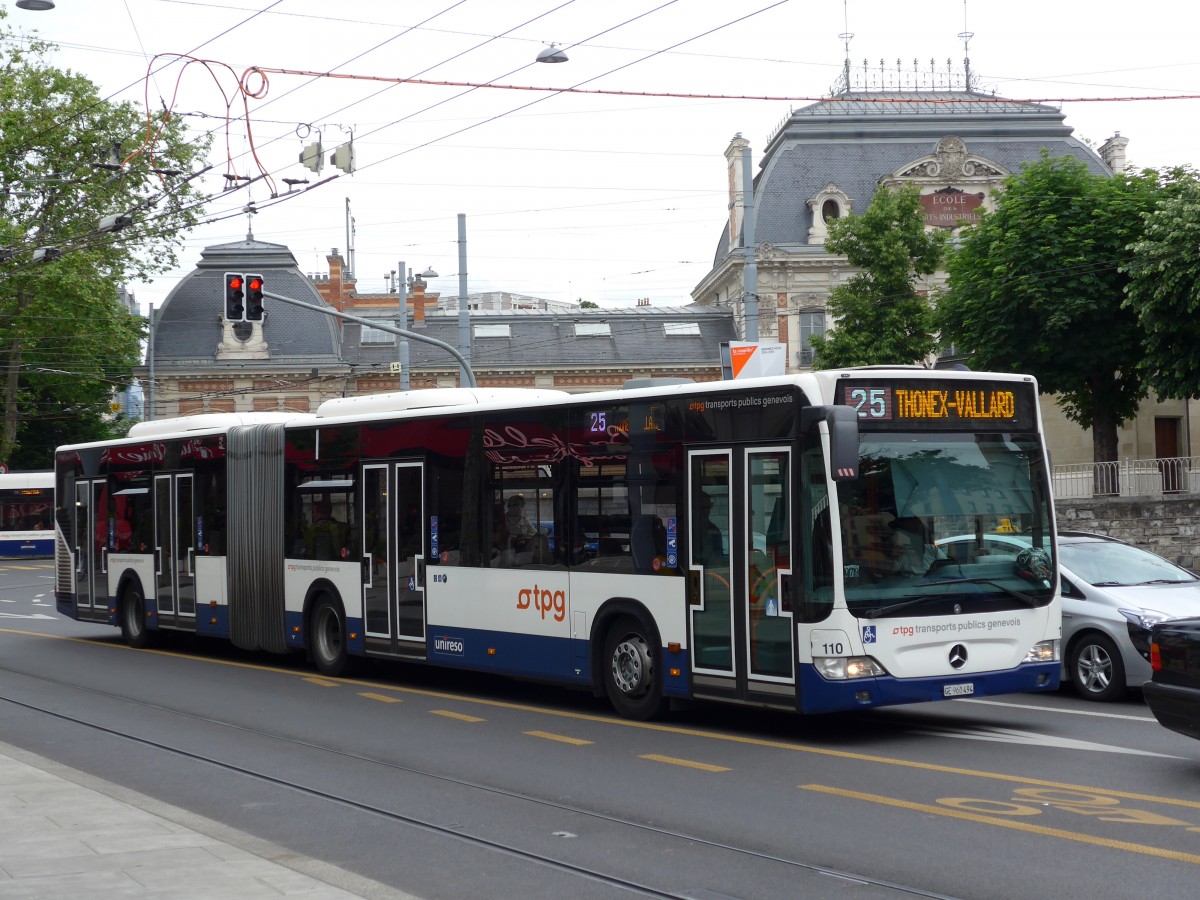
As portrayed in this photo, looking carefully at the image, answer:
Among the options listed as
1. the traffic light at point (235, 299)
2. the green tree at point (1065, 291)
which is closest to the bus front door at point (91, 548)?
the traffic light at point (235, 299)

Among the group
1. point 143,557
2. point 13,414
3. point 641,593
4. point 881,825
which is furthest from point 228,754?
point 13,414

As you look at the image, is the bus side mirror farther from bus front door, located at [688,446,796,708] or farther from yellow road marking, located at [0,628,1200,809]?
yellow road marking, located at [0,628,1200,809]

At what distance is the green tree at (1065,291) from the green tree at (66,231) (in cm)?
2462

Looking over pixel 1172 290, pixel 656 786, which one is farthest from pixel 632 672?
pixel 1172 290

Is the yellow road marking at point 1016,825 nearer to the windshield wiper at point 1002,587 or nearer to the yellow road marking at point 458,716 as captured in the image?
the windshield wiper at point 1002,587

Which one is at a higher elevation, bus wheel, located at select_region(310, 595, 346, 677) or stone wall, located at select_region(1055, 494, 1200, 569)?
stone wall, located at select_region(1055, 494, 1200, 569)

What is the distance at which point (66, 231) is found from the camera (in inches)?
2019

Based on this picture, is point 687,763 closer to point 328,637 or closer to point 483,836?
point 483,836

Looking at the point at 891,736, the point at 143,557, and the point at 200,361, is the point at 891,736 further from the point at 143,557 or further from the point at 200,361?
the point at 200,361

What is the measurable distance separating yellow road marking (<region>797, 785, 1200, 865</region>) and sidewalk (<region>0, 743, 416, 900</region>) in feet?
11.1

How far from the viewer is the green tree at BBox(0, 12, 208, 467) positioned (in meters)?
50.0

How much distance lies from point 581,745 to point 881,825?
373 centimetres

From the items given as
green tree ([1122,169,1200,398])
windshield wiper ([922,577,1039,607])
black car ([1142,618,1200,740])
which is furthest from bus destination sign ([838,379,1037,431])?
green tree ([1122,169,1200,398])

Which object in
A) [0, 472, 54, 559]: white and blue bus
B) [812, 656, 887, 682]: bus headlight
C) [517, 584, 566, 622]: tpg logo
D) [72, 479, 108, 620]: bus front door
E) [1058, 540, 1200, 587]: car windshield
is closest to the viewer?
[812, 656, 887, 682]: bus headlight
